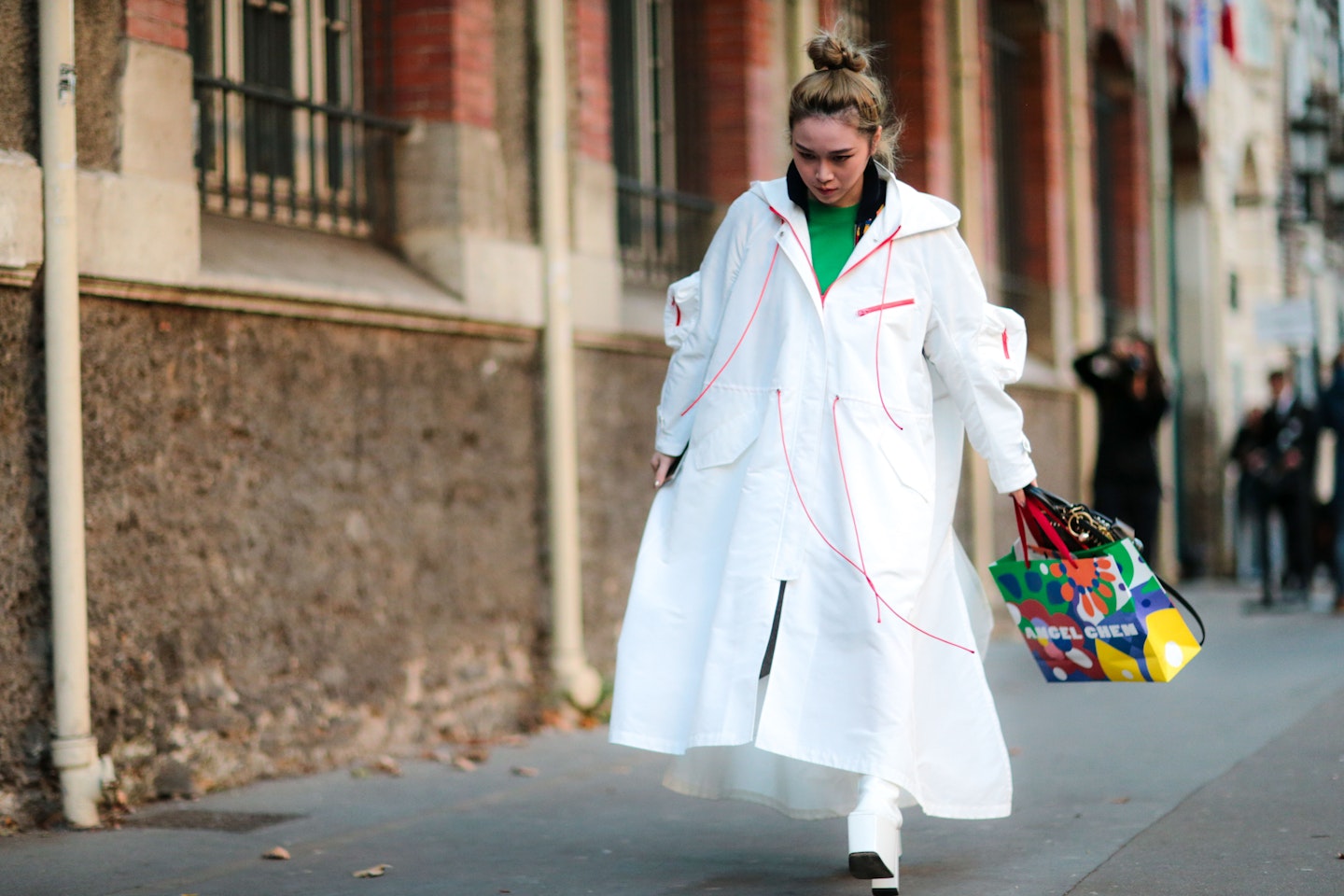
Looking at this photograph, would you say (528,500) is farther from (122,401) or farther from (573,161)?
(122,401)

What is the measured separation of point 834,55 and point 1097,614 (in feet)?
4.91

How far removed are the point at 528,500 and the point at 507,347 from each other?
2.20 feet

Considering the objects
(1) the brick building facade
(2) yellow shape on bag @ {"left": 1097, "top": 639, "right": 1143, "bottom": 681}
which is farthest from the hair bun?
(1) the brick building facade

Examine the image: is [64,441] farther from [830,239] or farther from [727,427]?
[830,239]

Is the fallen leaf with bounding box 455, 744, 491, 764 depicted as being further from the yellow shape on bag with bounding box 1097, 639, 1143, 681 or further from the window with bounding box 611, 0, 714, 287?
the window with bounding box 611, 0, 714, 287

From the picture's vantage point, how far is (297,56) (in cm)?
739

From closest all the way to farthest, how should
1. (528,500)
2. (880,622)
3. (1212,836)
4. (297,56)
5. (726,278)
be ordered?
(880,622), (726,278), (1212,836), (297,56), (528,500)

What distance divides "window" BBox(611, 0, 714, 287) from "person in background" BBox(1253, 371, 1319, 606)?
219 inches

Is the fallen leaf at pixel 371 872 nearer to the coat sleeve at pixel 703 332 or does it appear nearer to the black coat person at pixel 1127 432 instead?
the coat sleeve at pixel 703 332

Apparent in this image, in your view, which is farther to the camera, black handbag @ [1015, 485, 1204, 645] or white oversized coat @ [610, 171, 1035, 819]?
black handbag @ [1015, 485, 1204, 645]

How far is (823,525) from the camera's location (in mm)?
4309

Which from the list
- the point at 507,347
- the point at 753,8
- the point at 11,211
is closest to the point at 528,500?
the point at 507,347

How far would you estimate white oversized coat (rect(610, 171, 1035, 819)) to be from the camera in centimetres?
424

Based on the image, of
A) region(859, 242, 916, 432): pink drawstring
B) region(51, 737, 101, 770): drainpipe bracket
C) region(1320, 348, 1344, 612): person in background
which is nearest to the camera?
region(859, 242, 916, 432): pink drawstring
